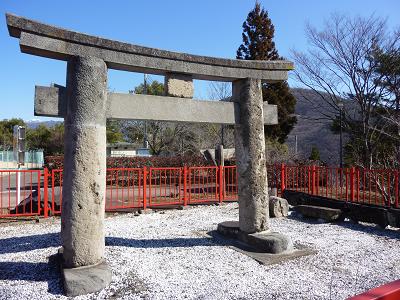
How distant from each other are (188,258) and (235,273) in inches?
34.9

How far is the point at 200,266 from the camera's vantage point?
485 centimetres

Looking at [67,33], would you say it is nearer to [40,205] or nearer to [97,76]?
[97,76]

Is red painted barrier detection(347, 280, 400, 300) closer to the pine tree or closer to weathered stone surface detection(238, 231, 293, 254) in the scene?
weathered stone surface detection(238, 231, 293, 254)

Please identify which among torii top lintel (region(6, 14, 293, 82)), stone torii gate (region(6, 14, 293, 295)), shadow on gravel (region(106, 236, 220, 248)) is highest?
torii top lintel (region(6, 14, 293, 82))

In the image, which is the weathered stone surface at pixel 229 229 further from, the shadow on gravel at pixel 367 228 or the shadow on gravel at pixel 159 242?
the shadow on gravel at pixel 367 228

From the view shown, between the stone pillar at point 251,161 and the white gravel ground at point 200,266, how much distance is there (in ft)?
2.35

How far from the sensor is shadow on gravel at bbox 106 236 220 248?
19.2 ft

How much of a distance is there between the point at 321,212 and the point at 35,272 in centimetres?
644

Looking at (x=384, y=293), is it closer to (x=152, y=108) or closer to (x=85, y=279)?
(x=85, y=279)

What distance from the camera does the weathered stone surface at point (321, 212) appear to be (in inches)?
318

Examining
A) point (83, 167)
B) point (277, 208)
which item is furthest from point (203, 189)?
point (83, 167)

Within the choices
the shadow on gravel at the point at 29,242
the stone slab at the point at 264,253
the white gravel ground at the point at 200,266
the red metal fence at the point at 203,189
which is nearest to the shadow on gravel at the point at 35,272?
the white gravel ground at the point at 200,266

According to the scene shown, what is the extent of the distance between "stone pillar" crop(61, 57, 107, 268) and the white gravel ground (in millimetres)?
510

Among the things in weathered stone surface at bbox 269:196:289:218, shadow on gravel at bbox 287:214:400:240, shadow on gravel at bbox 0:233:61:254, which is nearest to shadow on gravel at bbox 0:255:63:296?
shadow on gravel at bbox 0:233:61:254
